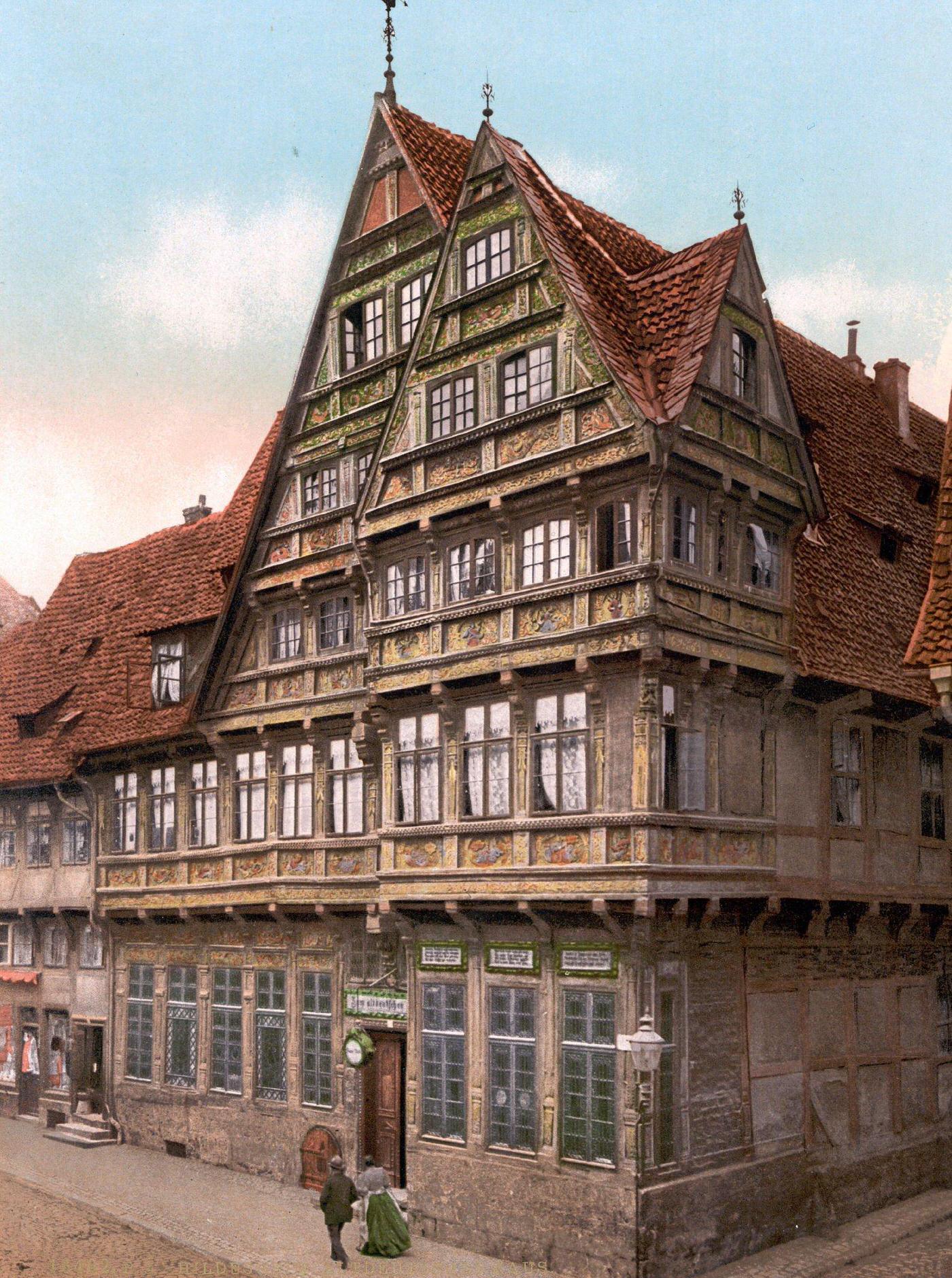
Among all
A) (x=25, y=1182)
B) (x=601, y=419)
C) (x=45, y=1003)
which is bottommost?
(x=25, y=1182)

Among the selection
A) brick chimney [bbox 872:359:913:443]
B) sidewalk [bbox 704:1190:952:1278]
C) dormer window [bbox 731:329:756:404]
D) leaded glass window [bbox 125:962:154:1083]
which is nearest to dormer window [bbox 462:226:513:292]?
dormer window [bbox 731:329:756:404]

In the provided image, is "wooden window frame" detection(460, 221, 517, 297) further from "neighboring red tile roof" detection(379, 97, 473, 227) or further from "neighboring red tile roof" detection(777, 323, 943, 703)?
"neighboring red tile roof" detection(777, 323, 943, 703)

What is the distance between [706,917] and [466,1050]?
412cm

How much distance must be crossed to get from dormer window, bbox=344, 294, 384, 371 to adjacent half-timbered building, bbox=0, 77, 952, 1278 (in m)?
0.08

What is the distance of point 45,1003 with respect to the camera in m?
30.5

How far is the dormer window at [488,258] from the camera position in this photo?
809 inches

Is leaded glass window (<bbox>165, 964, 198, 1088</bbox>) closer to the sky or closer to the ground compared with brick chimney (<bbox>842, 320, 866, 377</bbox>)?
closer to the ground

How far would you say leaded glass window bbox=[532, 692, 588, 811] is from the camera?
1911cm

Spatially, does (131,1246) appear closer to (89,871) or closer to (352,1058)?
(352,1058)

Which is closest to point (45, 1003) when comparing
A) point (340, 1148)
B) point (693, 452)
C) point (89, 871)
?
point (89, 871)

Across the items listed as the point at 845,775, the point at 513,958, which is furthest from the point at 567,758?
the point at 845,775

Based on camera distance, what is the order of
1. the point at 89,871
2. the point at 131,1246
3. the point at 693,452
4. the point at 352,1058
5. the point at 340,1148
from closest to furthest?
the point at 693,452 → the point at 131,1246 → the point at 352,1058 → the point at 340,1148 → the point at 89,871

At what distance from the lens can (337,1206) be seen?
1917cm

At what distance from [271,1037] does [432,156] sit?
14928mm
